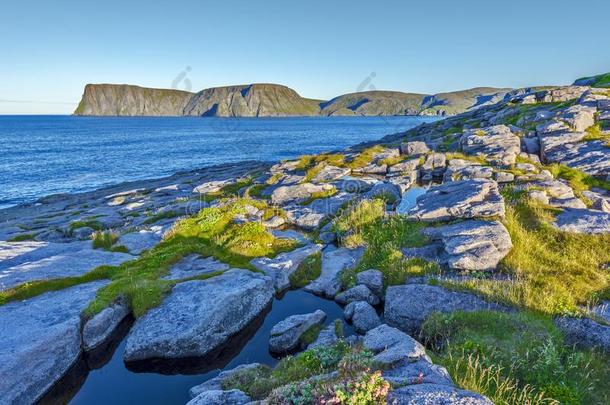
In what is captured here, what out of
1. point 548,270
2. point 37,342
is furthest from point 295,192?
point 37,342

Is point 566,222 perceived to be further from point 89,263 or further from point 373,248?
point 89,263

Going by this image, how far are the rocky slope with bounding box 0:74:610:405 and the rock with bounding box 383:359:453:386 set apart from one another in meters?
0.05

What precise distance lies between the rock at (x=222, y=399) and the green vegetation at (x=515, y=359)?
16.4ft

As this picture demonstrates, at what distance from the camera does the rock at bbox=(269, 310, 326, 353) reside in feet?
45.8

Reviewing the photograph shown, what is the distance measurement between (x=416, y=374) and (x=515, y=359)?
375 centimetres

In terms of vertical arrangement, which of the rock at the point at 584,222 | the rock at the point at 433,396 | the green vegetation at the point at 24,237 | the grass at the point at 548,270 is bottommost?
the green vegetation at the point at 24,237

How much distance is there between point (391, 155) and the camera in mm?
41344

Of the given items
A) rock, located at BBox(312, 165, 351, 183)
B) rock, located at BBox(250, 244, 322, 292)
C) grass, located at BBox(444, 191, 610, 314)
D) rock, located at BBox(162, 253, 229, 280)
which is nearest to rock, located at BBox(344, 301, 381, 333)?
grass, located at BBox(444, 191, 610, 314)

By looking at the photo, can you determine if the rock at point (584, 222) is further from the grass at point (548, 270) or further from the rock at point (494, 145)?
the rock at point (494, 145)

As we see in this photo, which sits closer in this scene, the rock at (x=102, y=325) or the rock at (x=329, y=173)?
the rock at (x=102, y=325)

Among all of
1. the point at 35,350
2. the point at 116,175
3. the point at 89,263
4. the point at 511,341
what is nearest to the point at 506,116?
the point at 511,341

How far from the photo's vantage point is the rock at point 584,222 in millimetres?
16609

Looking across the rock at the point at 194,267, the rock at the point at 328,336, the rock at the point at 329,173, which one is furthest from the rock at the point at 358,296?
the rock at the point at 329,173

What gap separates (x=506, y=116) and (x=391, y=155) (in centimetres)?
2413
